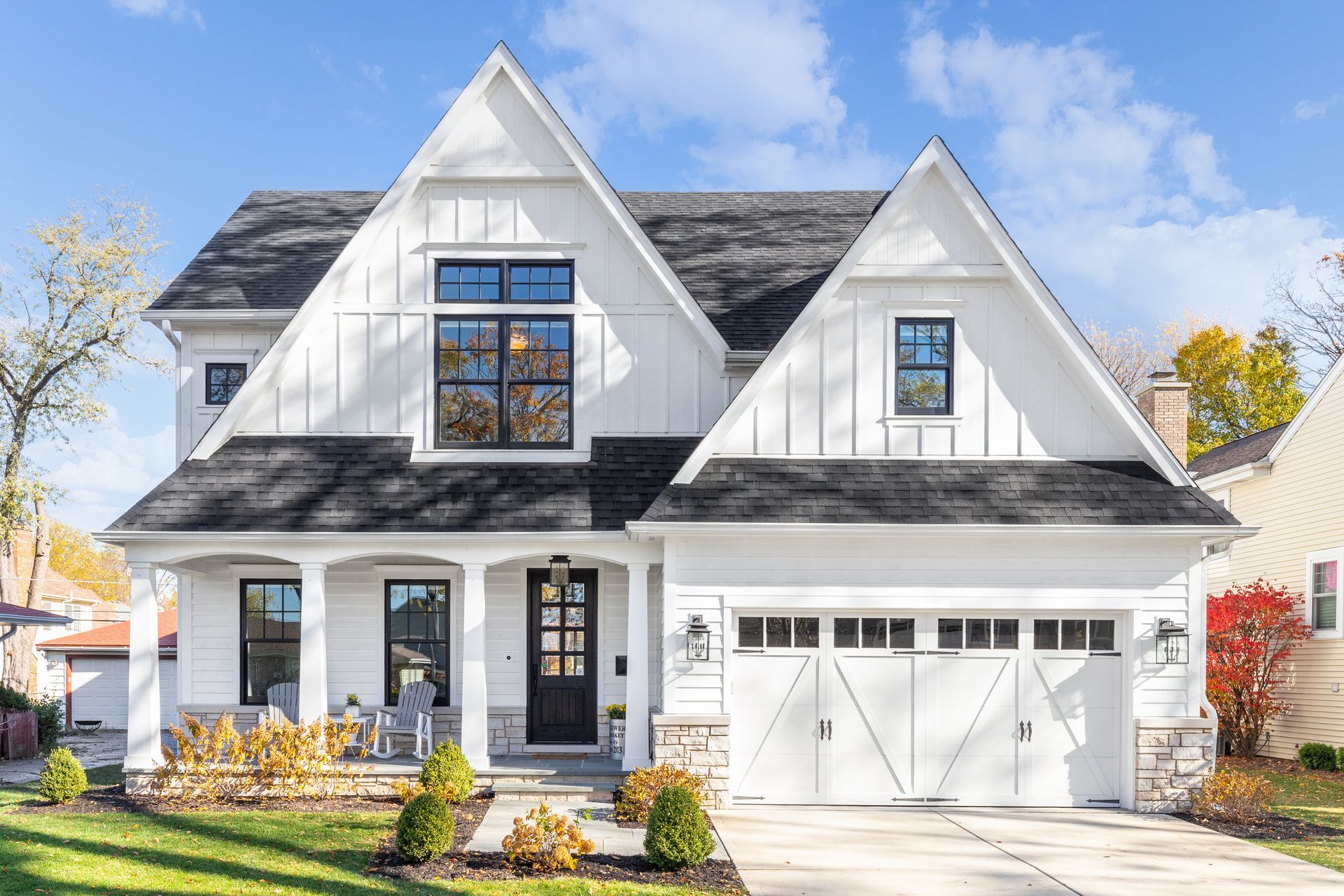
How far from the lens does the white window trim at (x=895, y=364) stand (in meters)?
11.3

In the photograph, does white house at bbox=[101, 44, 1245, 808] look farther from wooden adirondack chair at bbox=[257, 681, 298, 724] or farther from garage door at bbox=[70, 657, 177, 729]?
garage door at bbox=[70, 657, 177, 729]

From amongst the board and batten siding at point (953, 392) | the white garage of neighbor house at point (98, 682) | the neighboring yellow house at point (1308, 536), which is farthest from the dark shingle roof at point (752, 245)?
the white garage of neighbor house at point (98, 682)

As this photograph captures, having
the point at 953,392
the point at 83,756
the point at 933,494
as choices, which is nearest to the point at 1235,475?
the point at 953,392

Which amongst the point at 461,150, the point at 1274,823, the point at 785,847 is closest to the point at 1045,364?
the point at 1274,823

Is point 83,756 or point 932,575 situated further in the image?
point 83,756

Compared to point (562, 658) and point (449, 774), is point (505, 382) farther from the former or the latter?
point (449, 774)

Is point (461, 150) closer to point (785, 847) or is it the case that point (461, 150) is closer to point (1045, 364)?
point (1045, 364)

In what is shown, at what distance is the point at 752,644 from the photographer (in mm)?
11000

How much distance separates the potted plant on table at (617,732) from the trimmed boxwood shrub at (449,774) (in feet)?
6.47

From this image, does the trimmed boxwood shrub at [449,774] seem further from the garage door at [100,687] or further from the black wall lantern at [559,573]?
the garage door at [100,687]

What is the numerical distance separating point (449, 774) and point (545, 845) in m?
2.61

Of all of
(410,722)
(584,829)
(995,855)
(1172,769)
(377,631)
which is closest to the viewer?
(995,855)

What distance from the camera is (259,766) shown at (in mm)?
10586

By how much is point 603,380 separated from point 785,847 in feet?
20.5
